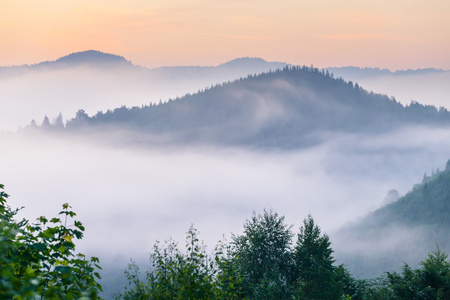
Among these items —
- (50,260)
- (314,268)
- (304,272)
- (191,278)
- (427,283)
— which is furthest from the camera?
(304,272)

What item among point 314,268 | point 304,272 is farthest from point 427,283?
point 304,272

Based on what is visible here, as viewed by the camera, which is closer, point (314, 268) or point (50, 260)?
point (50, 260)

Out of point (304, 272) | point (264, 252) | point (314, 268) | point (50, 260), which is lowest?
point (50, 260)

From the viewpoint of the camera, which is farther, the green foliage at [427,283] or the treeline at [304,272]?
the treeline at [304,272]

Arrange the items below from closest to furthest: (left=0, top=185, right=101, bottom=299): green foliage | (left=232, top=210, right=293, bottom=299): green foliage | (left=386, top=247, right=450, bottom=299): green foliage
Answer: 1. (left=0, top=185, right=101, bottom=299): green foliage
2. (left=386, top=247, right=450, bottom=299): green foliage
3. (left=232, top=210, right=293, bottom=299): green foliage

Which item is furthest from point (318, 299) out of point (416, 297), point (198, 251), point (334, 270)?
point (198, 251)

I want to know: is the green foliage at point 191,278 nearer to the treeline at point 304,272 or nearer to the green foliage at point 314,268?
the treeline at point 304,272

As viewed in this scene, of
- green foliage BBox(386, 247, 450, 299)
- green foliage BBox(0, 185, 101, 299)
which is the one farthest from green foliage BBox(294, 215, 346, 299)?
green foliage BBox(0, 185, 101, 299)

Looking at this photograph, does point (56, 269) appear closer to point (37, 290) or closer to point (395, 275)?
point (37, 290)

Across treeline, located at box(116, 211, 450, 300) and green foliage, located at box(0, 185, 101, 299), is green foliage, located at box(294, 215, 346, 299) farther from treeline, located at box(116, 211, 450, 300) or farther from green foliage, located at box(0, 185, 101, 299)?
green foliage, located at box(0, 185, 101, 299)

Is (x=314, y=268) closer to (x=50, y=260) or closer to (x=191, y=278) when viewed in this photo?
(x=191, y=278)

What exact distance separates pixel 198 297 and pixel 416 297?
34.4 metres

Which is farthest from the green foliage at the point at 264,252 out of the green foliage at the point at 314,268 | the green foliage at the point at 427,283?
the green foliage at the point at 427,283

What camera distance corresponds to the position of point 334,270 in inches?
2365
